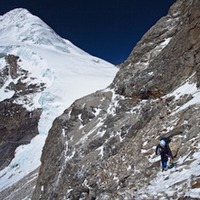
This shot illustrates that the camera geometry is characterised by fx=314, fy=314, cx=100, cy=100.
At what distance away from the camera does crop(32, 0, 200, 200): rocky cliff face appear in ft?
34.1

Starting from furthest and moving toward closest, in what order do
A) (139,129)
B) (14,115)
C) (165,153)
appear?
(14,115)
(139,129)
(165,153)

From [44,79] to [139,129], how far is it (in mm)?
65165

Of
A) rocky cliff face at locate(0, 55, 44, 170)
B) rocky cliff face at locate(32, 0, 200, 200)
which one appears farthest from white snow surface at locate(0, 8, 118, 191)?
rocky cliff face at locate(32, 0, 200, 200)

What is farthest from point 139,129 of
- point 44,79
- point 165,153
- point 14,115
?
point 14,115

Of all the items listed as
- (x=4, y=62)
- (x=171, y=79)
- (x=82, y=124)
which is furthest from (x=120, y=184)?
(x=4, y=62)

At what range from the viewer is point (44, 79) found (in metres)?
80.4

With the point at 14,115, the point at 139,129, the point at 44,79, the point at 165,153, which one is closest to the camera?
the point at 165,153

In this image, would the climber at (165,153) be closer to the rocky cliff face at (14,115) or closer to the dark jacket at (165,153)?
the dark jacket at (165,153)

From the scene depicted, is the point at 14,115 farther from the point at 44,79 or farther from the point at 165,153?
the point at 165,153

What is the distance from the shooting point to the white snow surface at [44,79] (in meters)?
56.9

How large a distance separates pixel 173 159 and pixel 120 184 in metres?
2.76

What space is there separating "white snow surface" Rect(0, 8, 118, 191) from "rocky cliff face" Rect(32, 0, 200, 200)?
28650 millimetres

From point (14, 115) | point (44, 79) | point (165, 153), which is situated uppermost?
point (165, 153)

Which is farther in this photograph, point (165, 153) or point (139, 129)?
point (139, 129)
